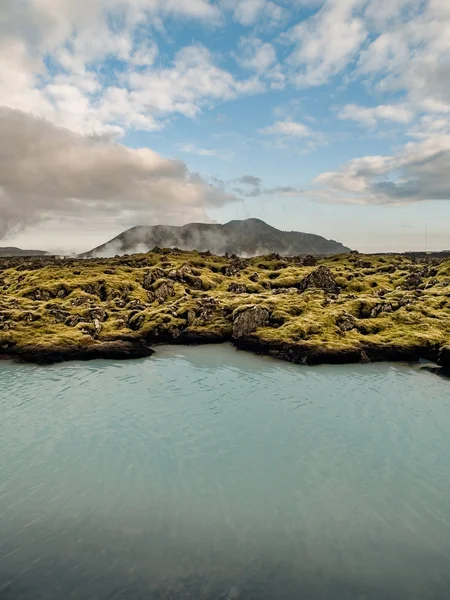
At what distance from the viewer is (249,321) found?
69.3 meters

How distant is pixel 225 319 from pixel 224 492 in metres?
52.5

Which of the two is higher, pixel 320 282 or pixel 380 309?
pixel 320 282

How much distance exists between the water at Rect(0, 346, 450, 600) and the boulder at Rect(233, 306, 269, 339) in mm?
23441

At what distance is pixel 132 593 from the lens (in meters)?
16.5

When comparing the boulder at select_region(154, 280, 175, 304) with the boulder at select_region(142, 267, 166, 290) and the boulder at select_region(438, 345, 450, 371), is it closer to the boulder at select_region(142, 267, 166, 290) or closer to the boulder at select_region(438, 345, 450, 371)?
the boulder at select_region(142, 267, 166, 290)

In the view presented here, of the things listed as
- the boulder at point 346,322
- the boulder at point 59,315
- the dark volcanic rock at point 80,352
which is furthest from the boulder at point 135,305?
the boulder at point 346,322

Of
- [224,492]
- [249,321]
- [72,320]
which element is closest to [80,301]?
[72,320]

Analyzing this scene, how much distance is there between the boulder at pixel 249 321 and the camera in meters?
68.4

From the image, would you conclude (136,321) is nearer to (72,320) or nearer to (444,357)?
(72,320)

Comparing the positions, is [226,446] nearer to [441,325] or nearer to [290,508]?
[290,508]

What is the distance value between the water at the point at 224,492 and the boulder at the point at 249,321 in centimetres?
2344

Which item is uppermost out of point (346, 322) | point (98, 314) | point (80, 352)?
point (98, 314)

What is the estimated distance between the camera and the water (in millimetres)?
17516

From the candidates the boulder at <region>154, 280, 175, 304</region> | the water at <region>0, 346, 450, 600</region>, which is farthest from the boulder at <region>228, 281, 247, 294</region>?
the water at <region>0, 346, 450, 600</region>
